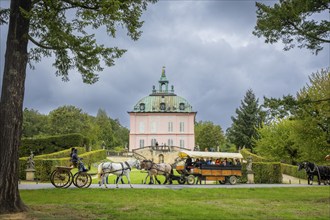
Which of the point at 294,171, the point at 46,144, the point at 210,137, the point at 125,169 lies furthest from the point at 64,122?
the point at 125,169

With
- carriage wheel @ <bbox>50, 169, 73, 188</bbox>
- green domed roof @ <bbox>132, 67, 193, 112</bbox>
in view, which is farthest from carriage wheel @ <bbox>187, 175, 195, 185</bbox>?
green domed roof @ <bbox>132, 67, 193, 112</bbox>

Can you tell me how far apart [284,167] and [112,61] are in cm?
2794

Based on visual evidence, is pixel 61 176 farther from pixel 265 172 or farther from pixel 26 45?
pixel 265 172

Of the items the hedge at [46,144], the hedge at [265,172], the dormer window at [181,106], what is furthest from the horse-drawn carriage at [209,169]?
the dormer window at [181,106]

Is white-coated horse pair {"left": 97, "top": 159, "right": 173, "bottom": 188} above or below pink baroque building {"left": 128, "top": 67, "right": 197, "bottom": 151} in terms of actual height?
below

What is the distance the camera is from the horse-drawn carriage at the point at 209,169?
22938 mm

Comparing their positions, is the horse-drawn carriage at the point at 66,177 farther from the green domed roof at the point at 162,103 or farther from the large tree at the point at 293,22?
the green domed roof at the point at 162,103

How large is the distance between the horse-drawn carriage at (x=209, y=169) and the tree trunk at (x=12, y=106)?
13.7 metres

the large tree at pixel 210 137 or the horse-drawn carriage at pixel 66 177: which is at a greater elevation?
the large tree at pixel 210 137

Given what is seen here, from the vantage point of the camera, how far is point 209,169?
23141mm

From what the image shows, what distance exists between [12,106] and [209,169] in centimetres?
1516

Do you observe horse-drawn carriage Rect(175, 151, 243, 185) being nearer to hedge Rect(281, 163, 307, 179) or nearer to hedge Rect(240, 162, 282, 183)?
hedge Rect(240, 162, 282, 183)

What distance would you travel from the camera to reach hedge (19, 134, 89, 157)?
118 feet

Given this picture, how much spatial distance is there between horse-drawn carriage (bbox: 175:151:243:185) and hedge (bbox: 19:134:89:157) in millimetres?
18229
